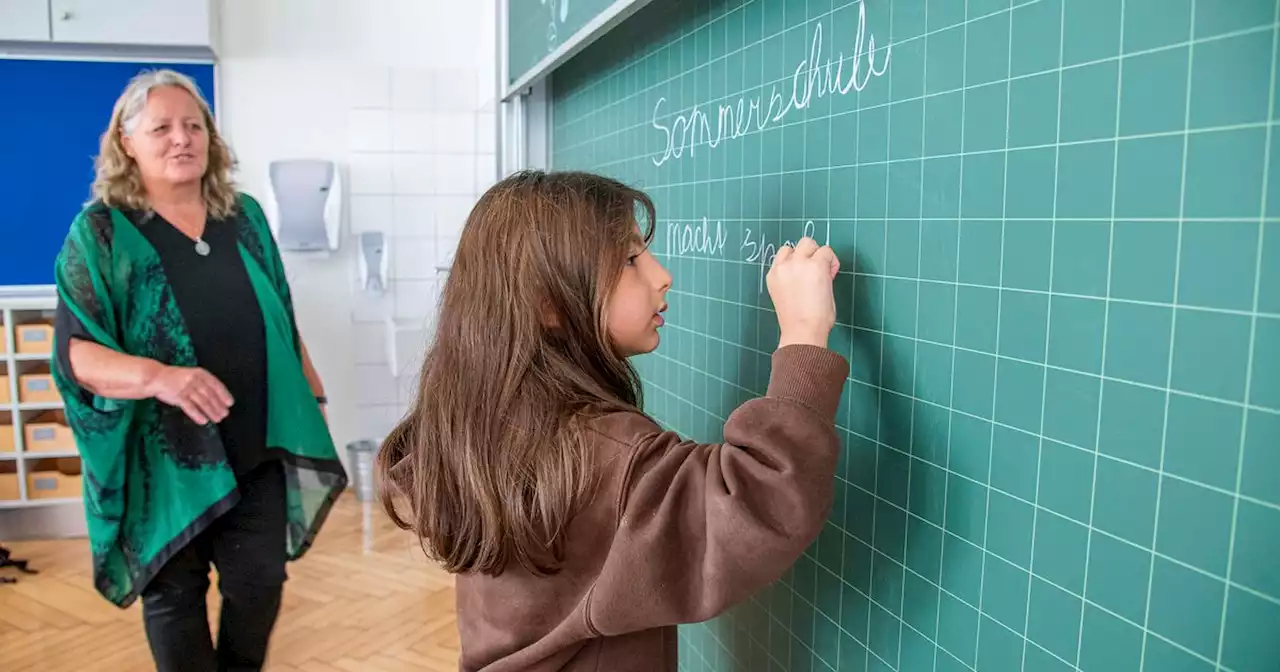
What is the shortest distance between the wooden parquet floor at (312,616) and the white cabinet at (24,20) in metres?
1.90

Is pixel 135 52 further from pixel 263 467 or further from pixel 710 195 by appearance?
pixel 710 195

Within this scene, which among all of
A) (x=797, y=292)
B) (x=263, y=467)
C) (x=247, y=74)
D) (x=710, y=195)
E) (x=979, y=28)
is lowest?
(x=263, y=467)

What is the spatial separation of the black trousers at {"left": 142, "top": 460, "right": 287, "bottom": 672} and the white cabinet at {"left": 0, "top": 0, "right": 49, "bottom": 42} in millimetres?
2574

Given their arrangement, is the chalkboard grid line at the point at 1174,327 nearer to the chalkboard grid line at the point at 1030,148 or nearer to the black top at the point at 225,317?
the chalkboard grid line at the point at 1030,148

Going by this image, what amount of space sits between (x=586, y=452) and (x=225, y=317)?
4.04 ft

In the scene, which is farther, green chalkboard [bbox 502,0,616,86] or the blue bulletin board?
the blue bulletin board

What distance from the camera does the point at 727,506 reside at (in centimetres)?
80

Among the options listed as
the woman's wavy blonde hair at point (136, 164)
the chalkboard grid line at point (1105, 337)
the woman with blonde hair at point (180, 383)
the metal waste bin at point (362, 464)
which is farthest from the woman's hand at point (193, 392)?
the metal waste bin at point (362, 464)

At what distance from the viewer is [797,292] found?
954 mm

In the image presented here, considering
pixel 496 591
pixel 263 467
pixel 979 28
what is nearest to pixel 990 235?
pixel 979 28

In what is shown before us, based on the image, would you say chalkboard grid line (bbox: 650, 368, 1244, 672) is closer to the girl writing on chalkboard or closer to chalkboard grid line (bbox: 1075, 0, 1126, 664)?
chalkboard grid line (bbox: 1075, 0, 1126, 664)

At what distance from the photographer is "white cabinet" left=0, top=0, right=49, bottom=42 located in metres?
3.50

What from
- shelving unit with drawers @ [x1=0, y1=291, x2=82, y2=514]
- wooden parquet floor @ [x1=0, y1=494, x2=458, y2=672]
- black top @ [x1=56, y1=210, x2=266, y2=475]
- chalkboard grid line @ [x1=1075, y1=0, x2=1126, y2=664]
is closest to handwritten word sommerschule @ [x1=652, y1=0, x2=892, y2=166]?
chalkboard grid line @ [x1=1075, y1=0, x2=1126, y2=664]

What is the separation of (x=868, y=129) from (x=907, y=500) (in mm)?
381
